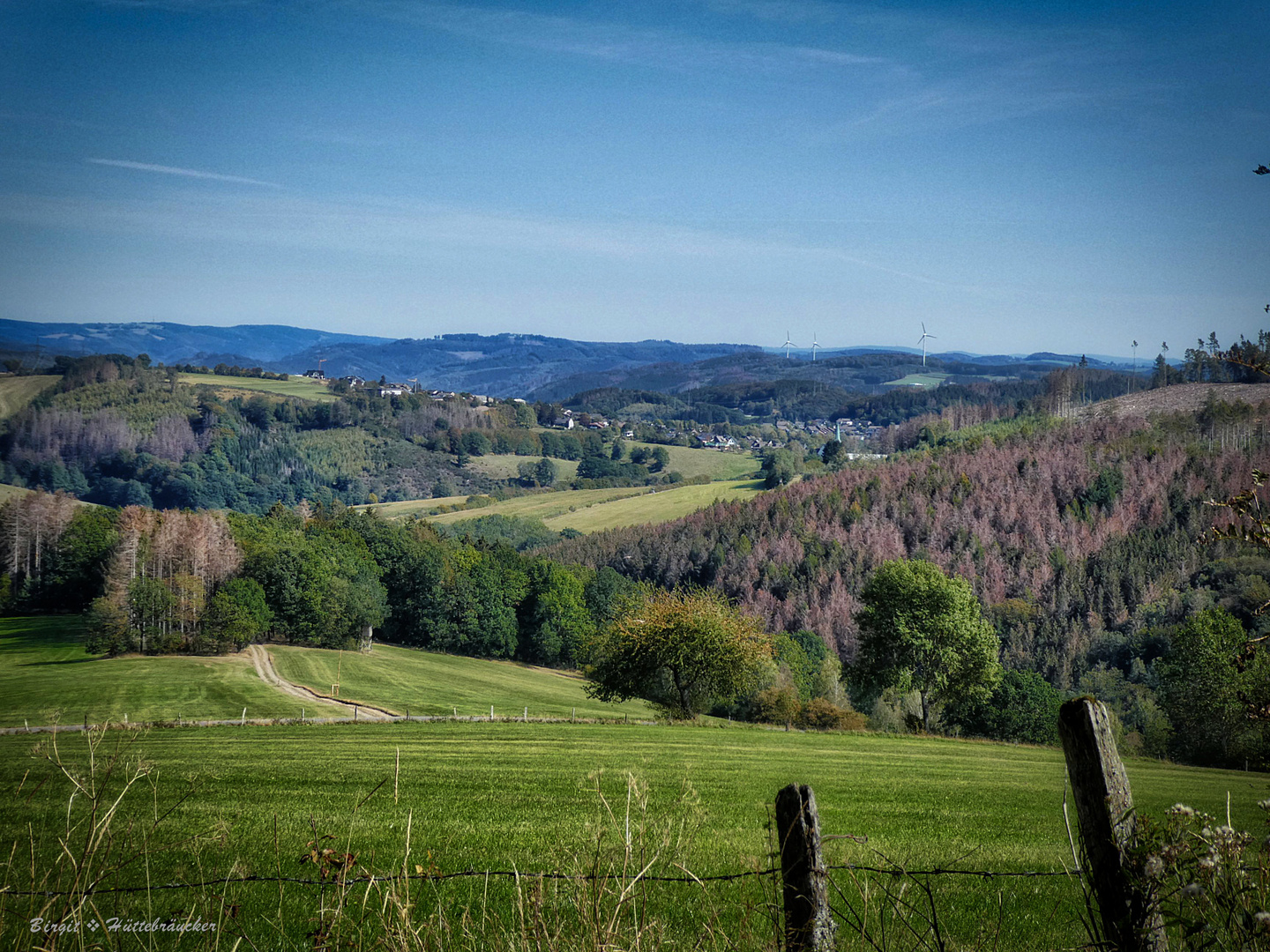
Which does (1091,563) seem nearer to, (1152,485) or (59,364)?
(1152,485)

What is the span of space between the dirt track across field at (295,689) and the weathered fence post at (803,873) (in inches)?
1678

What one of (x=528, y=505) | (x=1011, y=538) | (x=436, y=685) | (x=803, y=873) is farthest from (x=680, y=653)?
(x=528, y=505)

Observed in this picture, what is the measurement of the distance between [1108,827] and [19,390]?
661 feet

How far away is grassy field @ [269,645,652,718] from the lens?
56188 millimetres

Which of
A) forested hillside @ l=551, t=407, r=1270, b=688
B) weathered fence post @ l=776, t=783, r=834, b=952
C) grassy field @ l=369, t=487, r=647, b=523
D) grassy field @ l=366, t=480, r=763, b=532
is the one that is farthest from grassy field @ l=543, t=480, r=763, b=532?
weathered fence post @ l=776, t=783, r=834, b=952

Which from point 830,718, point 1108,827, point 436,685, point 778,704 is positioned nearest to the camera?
point 1108,827

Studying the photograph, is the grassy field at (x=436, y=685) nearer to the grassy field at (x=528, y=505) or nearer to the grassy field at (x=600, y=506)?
the grassy field at (x=600, y=506)

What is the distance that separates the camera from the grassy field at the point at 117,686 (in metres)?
43.1

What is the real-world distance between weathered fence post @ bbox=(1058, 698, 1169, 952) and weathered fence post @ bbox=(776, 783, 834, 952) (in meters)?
1.13

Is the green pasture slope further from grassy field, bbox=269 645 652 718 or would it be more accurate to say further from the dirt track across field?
grassy field, bbox=269 645 652 718

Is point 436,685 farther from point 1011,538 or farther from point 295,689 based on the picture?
point 1011,538

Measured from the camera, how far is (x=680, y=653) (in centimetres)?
3981

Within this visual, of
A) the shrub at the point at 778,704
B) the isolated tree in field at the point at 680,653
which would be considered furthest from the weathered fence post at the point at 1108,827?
the shrub at the point at 778,704

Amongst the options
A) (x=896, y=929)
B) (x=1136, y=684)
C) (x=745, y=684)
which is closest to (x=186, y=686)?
(x=745, y=684)
